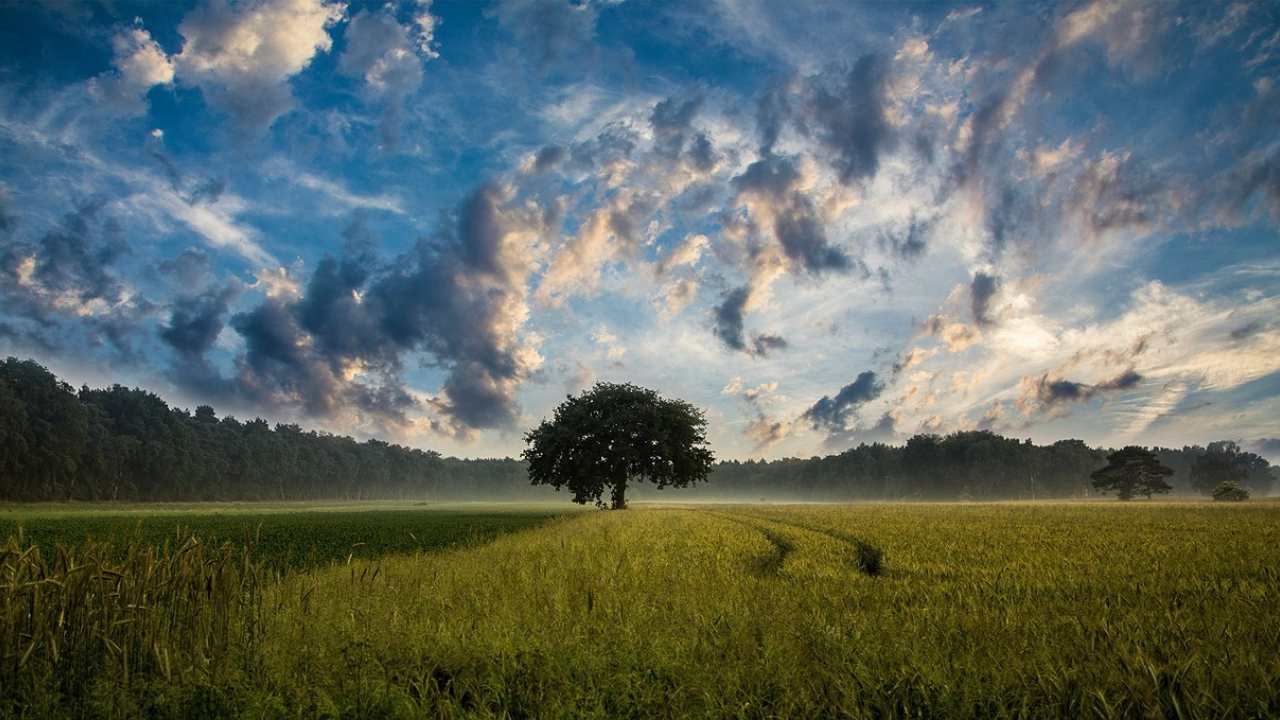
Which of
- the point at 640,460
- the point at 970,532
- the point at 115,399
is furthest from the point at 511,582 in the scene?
the point at 115,399

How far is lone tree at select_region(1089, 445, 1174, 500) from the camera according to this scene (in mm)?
97312

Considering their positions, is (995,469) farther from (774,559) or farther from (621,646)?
(621,646)

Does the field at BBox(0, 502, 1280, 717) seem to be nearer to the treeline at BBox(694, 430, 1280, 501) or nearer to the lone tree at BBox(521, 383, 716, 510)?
the lone tree at BBox(521, 383, 716, 510)

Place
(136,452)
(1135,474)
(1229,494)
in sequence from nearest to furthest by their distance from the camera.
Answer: (1229,494) → (1135,474) → (136,452)

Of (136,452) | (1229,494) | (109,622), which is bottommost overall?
(1229,494)

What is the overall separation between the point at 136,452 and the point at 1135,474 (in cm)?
17679

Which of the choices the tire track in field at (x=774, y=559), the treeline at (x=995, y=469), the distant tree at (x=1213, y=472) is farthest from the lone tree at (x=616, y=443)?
the distant tree at (x=1213, y=472)

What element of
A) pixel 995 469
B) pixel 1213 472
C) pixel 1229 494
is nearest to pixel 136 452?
pixel 1229 494

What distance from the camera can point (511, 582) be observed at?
30.2 ft

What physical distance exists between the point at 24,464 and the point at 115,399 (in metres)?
44.5

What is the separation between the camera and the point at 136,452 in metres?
114

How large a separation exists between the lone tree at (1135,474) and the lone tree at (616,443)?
83293mm

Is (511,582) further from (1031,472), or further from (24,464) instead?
(1031,472)

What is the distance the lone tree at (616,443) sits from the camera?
54.8 m
